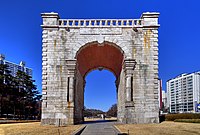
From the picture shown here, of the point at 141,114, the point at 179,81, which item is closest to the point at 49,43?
the point at 141,114

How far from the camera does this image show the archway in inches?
1144

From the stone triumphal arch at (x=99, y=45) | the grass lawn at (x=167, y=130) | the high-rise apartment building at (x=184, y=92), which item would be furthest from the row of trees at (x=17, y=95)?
the high-rise apartment building at (x=184, y=92)

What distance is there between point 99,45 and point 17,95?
1069 inches

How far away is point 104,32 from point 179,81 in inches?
3850

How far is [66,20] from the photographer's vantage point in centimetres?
2805

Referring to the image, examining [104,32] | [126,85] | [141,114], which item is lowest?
[141,114]

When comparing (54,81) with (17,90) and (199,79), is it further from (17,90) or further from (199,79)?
(199,79)

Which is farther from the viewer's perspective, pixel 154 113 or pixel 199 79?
pixel 199 79

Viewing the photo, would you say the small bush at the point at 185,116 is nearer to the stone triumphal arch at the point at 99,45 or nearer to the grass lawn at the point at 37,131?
the stone triumphal arch at the point at 99,45

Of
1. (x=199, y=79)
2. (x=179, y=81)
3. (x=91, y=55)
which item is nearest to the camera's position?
(x=91, y=55)

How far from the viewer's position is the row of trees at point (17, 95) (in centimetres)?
4841

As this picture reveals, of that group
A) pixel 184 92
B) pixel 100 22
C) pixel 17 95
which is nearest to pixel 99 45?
pixel 100 22

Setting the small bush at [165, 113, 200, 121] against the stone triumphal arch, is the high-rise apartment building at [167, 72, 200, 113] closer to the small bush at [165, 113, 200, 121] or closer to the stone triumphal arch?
the small bush at [165, 113, 200, 121]

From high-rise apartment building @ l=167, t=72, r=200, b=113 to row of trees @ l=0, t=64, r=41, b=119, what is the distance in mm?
59575
